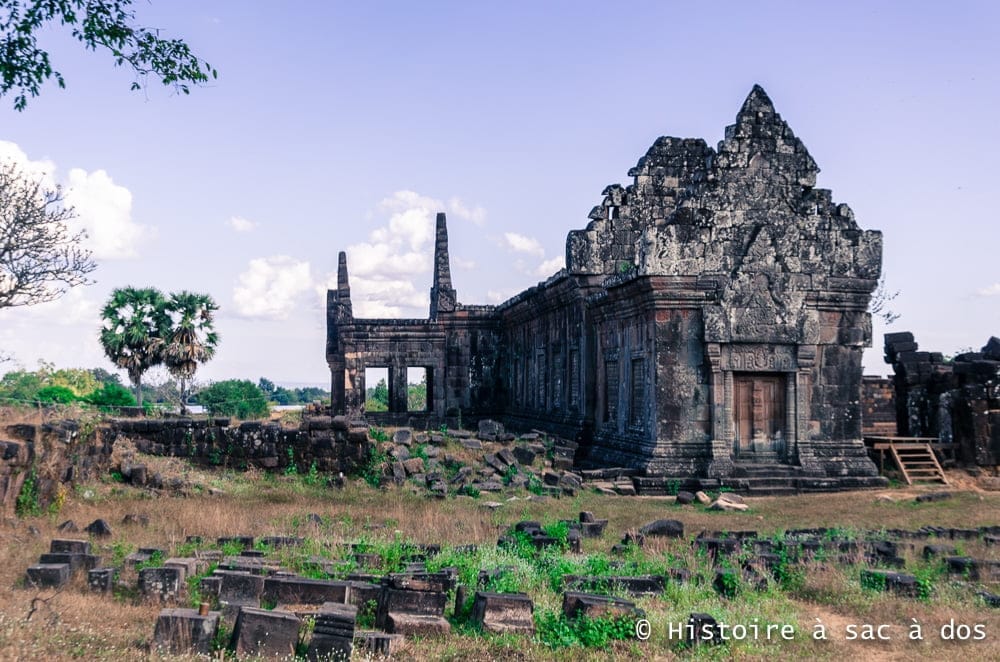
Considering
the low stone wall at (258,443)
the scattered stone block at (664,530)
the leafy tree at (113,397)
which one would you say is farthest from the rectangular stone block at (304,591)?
the leafy tree at (113,397)

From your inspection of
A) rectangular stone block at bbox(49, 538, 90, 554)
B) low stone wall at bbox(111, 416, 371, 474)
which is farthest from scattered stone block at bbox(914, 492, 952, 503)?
rectangular stone block at bbox(49, 538, 90, 554)

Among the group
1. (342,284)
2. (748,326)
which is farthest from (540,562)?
(342,284)

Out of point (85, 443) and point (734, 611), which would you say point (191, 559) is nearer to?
point (734, 611)

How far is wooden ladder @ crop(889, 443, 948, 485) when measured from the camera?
60.3 ft

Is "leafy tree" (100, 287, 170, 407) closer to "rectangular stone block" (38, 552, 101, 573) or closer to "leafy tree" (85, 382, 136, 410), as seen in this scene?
"leafy tree" (85, 382, 136, 410)

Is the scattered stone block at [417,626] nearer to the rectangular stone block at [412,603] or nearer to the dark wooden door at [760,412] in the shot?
the rectangular stone block at [412,603]

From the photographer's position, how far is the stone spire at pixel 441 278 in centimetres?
3106

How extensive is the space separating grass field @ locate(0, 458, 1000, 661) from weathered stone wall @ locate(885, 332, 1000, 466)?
3393 mm

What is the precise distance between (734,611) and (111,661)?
4.67 metres

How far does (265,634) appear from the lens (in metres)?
6.43

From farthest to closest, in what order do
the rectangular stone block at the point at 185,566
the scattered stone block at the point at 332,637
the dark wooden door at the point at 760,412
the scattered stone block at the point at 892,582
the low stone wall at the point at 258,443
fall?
the low stone wall at the point at 258,443 → the dark wooden door at the point at 760,412 → the scattered stone block at the point at 892,582 → the rectangular stone block at the point at 185,566 → the scattered stone block at the point at 332,637

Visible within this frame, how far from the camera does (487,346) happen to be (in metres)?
30.5

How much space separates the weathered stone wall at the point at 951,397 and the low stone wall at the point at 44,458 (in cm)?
1682

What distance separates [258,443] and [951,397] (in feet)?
47.3
